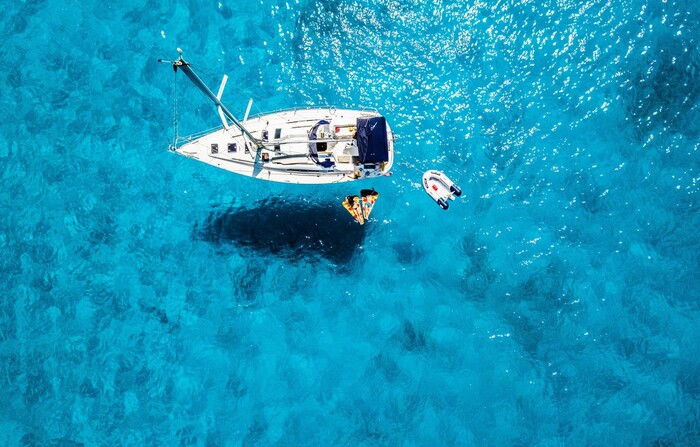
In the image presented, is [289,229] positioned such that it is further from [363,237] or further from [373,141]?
[373,141]

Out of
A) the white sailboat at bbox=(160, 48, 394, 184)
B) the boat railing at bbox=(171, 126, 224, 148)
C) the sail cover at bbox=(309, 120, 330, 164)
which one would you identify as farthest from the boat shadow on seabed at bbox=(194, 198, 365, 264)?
the boat railing at bbox=(171, 126, 224, 148)

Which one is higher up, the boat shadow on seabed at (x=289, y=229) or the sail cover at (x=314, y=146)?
the sail cover at (x=314, y=146)

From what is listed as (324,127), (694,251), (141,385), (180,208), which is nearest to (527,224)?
(694,251)

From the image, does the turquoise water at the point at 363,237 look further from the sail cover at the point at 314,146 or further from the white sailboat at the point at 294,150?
the sail cover at the point at 314,146

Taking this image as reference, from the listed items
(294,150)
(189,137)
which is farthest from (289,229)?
(189,137)

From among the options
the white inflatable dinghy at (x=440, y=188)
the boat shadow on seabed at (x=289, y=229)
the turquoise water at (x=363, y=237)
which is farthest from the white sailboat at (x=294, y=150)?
the white inflatable dinghy at (x=440, y=188)

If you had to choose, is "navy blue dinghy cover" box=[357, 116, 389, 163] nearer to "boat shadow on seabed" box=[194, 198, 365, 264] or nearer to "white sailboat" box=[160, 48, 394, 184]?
"white sailboat" box=[160, 48, 394, 184]

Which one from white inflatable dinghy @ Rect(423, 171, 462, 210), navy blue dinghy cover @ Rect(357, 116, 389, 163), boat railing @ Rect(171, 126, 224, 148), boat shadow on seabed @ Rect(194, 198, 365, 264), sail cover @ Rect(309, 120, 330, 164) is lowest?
boat shadow on seabed @ Rect(194, 198, 365, 264)

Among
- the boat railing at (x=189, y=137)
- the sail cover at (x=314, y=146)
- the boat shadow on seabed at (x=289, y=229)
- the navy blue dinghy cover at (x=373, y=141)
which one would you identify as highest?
the navy blue dinghy cover at (x=373, y=141)
